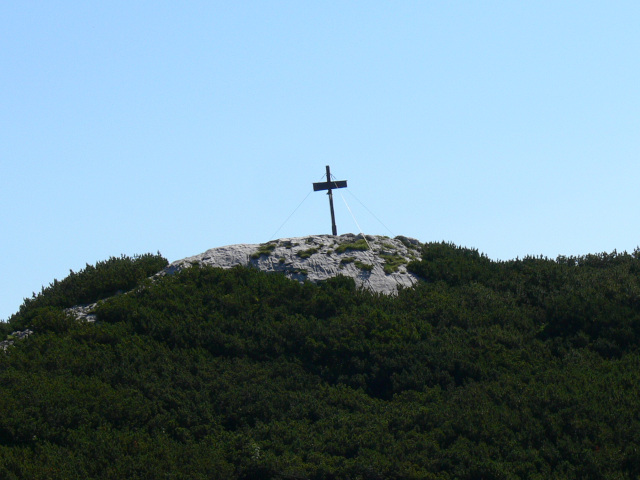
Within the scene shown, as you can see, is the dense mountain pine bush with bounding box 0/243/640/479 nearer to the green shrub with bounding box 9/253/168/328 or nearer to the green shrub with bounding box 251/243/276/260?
the green shrub with bounding box 9/253/168/328

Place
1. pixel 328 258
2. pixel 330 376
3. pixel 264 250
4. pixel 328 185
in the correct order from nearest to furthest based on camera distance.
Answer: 1. pixel 330 376
2. pixel 328 258
3. pixel 264 250
4. pixel 328 185

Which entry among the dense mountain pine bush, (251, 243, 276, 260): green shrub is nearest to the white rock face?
(251, 243, 276, 260): green shrub

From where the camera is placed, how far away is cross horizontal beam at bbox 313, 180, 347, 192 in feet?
88.5

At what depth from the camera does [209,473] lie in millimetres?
13227

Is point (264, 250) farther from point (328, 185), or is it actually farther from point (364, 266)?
point (364, 266)

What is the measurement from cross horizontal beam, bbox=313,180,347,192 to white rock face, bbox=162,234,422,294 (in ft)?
5.52

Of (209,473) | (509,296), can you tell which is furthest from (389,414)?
(509,296)

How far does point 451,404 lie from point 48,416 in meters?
7.96

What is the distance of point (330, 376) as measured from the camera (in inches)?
730

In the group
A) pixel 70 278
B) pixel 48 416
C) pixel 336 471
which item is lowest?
pixel 336 471

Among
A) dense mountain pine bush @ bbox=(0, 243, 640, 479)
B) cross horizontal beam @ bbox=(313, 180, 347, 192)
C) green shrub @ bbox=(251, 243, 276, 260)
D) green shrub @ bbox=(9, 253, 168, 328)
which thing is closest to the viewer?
dense mountain pine bush @ bbox=(0, 243, 640, 479)

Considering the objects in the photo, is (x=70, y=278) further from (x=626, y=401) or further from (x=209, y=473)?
(x=626, y=401)

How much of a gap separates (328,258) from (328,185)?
3.09 meters

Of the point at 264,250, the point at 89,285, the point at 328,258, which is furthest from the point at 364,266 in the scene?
the point at 89,285
